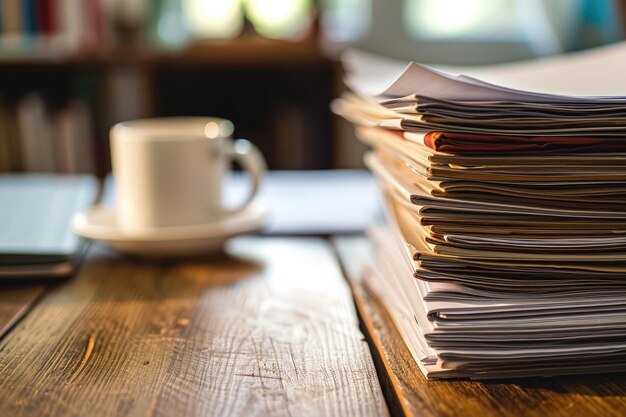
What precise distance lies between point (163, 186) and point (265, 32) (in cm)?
168

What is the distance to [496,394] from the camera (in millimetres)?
428

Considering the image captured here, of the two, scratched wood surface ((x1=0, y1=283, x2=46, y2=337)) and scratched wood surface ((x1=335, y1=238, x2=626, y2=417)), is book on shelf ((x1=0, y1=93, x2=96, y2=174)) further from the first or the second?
scratched wood surface ((x1=335, y1=238, x2=626, y2=417))

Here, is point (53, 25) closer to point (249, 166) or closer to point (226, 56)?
point (226, 56)

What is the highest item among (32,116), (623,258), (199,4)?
(199,4)

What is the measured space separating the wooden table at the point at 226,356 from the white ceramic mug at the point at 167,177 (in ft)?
0.24

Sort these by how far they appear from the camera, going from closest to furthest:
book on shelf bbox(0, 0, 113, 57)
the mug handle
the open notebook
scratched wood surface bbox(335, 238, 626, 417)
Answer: scratched wood surface bbox(335, 238, 626, 417)
the open notebook
the mug handle
book on shelf bbox(0, 0, 113, 57)

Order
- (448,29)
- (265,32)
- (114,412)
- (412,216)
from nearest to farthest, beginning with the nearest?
(114,412)
(412,216)
(265,32)
(448,29)

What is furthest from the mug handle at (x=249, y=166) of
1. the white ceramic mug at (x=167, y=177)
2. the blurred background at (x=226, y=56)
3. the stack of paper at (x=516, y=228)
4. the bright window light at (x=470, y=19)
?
the bright window light at (x=470, y=19)

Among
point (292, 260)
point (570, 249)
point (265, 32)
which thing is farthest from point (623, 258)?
point (265, 32)

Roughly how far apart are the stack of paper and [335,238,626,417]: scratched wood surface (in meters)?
0.01

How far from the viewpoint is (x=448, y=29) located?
2.51m

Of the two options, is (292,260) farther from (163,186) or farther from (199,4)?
(199,4)

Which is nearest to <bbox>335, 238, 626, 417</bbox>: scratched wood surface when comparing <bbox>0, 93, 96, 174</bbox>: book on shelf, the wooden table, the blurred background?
the wooden table

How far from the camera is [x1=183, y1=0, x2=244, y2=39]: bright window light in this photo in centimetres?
234
